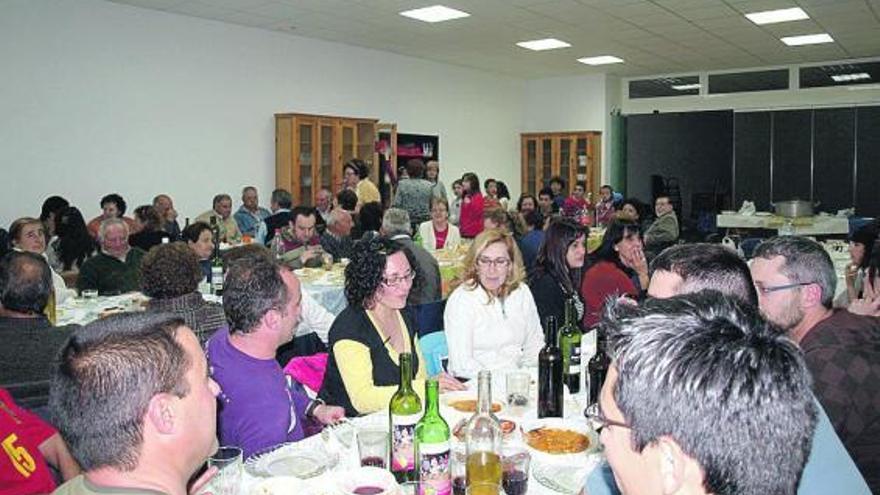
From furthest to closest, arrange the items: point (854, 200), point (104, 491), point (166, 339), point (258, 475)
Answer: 1. point (854, 200)
2. point (258, 475)
3. point (166, 339)
4. point (104, 491)

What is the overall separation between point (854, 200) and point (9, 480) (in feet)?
45.3

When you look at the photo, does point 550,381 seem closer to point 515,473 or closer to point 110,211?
point 515,473

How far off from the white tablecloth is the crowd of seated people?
16.5ft

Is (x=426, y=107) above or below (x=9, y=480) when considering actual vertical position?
above

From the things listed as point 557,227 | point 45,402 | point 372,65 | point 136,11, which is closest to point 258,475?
point 45,402

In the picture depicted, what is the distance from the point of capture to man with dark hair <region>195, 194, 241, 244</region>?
8.23 meters

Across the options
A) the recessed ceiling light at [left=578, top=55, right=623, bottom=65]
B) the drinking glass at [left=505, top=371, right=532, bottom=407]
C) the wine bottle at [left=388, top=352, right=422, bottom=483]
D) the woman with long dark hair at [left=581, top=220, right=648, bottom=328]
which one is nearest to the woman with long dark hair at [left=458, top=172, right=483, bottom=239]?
the recessed ceiling light at [left=578, top=55, right=623, bottom=65]

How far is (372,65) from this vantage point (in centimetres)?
1100

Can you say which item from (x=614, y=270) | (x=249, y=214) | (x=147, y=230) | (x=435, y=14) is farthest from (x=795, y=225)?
(x=147, y=230)

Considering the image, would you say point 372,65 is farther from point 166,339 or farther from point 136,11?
point 166,339

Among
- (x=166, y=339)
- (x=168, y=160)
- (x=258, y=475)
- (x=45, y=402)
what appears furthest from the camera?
(x=168, y=160)

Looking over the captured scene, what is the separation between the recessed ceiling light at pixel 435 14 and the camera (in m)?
8.36

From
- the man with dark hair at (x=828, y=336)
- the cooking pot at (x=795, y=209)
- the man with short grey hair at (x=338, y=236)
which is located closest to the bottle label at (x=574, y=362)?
the man with dark hair at (x=828, y=336)

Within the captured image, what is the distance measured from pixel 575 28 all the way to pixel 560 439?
8322 millimetres
